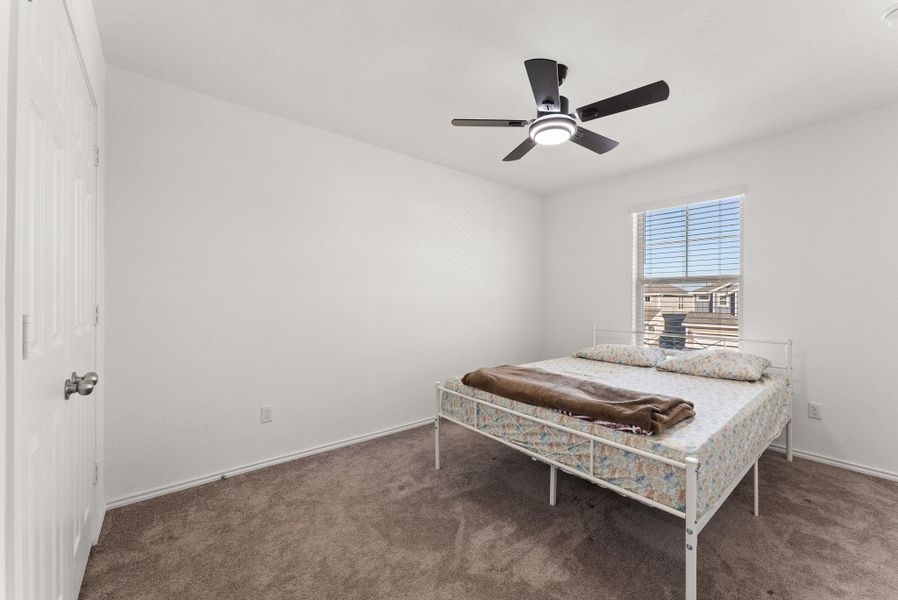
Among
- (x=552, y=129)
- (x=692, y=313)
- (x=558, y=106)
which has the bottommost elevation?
(x=692, y=313)

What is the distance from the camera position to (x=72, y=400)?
1470 mm

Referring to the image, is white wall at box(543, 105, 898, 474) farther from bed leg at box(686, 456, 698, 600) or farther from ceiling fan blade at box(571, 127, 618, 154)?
bed leg at box(686, 456, 698, 600)

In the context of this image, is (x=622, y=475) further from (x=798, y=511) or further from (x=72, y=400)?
(x=72, y=400)

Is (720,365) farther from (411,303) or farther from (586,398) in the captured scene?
(411,303)

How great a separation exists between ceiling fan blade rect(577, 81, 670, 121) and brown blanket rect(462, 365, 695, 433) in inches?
57.7

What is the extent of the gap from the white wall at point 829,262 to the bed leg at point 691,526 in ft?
7.87

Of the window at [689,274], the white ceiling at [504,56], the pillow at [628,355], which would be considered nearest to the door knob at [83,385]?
the white ceiling at [504,56]

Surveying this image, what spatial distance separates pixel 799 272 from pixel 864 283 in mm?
361

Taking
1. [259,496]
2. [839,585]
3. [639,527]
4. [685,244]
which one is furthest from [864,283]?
[259,496]

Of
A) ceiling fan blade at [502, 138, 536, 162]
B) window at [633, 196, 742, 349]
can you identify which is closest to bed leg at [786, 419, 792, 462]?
window at [633, 196, 742, 349]

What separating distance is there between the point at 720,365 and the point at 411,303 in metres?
2.55

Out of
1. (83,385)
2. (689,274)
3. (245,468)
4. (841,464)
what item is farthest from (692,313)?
(83,385)

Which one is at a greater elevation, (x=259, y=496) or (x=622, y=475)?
(x=622, y=475)

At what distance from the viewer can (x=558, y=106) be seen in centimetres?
203
